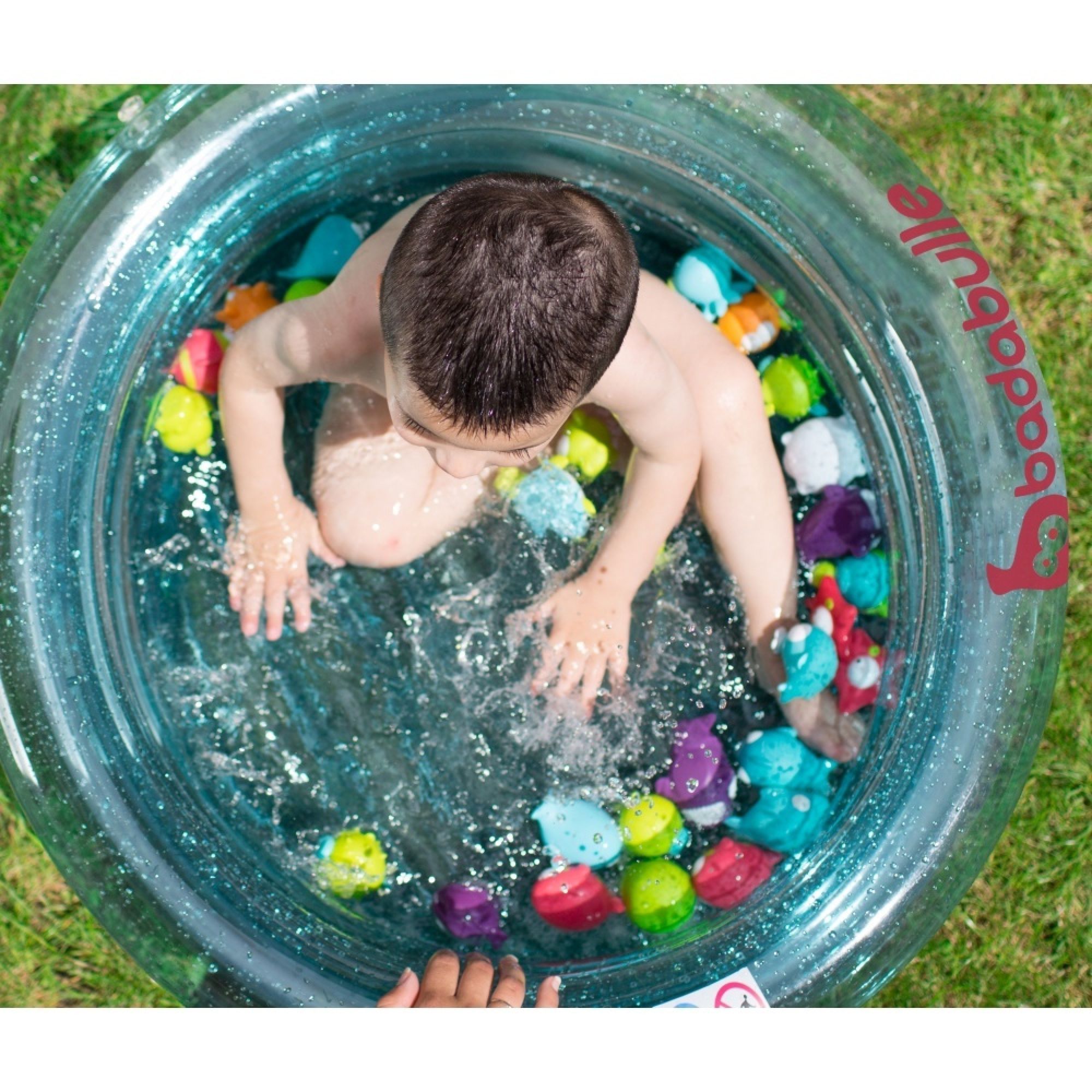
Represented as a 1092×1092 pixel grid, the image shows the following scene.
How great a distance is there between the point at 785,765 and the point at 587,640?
1.45 ft

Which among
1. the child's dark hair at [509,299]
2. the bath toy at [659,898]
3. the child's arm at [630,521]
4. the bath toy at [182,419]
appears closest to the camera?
the child's dark hair at [509,299]

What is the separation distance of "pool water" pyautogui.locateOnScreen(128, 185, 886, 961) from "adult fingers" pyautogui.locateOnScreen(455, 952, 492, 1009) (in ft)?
0.44

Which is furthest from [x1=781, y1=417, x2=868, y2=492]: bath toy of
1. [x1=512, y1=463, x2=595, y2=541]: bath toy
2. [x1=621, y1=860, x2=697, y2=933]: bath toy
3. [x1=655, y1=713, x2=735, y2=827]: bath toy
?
[x1=621, y1=860, x2=697, y2=933]: bath toy

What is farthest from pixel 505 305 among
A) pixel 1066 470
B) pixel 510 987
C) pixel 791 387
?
pixel 1066 470

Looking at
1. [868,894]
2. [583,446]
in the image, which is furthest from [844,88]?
[868,894]

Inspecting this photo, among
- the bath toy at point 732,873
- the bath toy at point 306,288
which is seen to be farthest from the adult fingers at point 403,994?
the bath toy at point 306,288

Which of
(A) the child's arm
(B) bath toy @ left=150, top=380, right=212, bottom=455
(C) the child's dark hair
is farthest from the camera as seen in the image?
(B) bath toy @ left=150, top=380, right=212, bottom=455

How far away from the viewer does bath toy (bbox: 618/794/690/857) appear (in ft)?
7.16

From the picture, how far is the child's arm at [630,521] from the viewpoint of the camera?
188cm

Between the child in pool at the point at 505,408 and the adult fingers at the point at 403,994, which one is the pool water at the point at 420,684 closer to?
the child in pool at the point at 505,408

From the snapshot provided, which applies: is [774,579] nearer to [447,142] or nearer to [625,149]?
[625,149]

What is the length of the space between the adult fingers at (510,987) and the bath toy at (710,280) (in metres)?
1.29

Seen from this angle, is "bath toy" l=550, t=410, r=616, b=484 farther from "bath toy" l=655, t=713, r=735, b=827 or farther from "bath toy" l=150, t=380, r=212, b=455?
"bath toy" l=150, t=380, r=212, b=455
